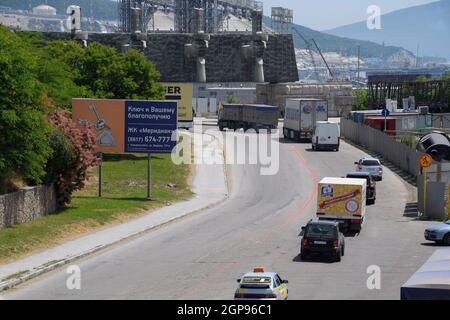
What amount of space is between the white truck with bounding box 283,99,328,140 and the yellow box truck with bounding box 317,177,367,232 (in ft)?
146

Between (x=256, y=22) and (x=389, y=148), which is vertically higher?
(x=256, y=22)

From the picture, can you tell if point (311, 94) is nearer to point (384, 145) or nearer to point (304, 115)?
point (304, 115)

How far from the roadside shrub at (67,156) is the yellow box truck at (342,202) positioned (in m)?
11.9

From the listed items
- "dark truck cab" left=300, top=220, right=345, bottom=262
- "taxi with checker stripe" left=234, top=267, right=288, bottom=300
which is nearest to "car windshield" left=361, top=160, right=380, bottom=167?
"dark truck cab" left=300, top=220, right=345, bottom=262

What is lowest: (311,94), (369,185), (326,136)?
(369,185)

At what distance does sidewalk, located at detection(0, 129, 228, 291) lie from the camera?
3048cm

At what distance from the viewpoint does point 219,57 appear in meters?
111

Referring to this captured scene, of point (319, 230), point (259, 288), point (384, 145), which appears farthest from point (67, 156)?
point (384, 145)

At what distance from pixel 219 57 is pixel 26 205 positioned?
73.0 m

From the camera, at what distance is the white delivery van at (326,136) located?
81.1 metres

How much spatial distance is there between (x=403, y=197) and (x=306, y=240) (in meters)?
23.8

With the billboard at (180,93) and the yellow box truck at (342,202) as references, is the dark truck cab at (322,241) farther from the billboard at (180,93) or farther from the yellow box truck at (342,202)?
the billboard at (180,93)

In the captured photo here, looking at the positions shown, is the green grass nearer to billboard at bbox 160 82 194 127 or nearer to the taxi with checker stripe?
the taxi with checker stripe
